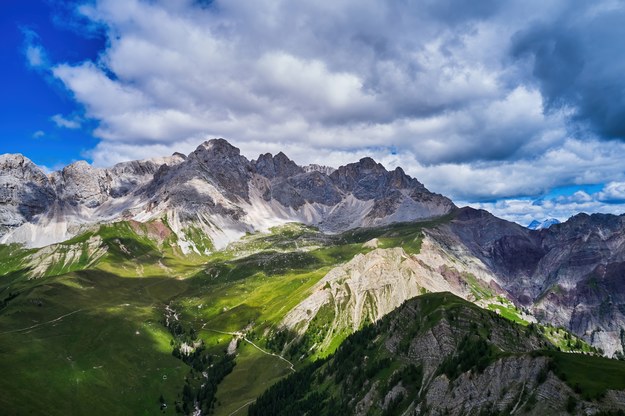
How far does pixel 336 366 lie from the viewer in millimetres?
195875

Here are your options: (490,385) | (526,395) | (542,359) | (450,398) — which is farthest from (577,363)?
(450,398)

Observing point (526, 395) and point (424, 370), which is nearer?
point (526, 395)

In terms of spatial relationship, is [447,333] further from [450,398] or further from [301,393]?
[301,393]

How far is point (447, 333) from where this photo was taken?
150 metres

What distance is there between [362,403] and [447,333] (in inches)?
1396

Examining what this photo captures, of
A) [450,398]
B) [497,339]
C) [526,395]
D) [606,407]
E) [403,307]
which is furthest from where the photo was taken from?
[403,307]

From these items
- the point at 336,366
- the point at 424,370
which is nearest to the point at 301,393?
the point at 336,366

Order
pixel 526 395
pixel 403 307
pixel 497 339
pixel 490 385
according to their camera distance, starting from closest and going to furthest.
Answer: pixel 526 395 < pixel 490 385 < pixel 497 339 < pixel 403 307

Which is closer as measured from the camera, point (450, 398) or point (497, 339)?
point (450, 398)

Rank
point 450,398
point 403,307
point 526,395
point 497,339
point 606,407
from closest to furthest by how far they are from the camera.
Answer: point 606,407 < point 526,395 < point 450,398 < point 497,339 < point 403,307

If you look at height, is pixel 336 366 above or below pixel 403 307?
below

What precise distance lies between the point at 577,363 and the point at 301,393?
12420 centimetres

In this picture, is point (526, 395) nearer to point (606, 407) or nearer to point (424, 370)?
point (606, 407)

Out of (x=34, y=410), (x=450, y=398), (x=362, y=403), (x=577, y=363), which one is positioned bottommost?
(x=34, y=410)
